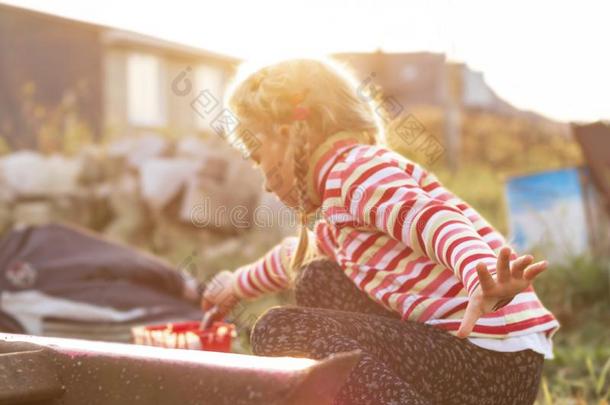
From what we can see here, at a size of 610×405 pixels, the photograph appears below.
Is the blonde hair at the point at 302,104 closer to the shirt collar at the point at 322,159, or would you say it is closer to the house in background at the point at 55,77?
the shirt collar at the point at 322,159

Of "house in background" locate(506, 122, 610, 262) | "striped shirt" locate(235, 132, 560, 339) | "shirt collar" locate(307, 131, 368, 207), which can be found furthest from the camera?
"house in background" locate(506, 122, 610, 262)

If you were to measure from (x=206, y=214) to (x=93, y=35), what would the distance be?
3.80m

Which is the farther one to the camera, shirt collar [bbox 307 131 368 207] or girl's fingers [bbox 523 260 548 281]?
shirt collar [bbox 307 131 368 207]

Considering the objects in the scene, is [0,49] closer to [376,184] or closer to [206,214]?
[206,214]

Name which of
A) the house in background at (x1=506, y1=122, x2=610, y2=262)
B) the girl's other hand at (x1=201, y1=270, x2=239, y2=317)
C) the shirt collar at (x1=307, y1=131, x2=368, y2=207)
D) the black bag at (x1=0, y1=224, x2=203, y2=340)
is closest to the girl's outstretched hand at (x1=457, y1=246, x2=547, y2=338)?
the shirt collar at (x1=307, y1=131, x2=368, y2=207)

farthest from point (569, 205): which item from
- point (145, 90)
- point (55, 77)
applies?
point (145, 90)

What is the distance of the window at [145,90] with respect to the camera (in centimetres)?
1248

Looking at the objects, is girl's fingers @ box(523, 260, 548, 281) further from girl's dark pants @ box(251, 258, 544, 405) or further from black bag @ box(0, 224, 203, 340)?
black bag @ box(0, 224, 203, 340)

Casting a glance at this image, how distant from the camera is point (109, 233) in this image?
674cm

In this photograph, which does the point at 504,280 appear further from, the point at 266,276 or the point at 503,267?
the point at 266,276

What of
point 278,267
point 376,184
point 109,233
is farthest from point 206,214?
point 376,184

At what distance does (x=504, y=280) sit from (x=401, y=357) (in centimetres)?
40

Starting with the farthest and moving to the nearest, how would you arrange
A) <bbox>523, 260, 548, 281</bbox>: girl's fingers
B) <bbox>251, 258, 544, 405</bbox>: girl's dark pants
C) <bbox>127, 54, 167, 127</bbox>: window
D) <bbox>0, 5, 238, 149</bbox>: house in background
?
<bbox>127, 54, 167, 127</bbox>: window < <bbox>0, 5, 238, 149</bbox>: house in background < <bbox>251, 258, 544, 405</bbox>: girl's dark pants < <bbox>523, 260, 548, 281</bbox>: girl's fingers

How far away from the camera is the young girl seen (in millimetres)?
1630
